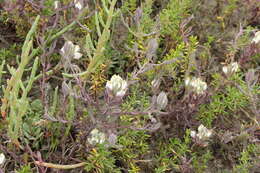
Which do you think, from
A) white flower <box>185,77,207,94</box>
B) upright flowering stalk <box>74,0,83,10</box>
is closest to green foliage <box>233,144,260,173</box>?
white flower <box>185,77,207,94</box>

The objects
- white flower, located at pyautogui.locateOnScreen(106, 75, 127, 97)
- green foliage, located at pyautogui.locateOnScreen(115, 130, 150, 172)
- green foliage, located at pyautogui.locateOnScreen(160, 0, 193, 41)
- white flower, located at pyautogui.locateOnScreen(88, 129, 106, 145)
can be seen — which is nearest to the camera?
white flower, located at pyautogui.locateOnScreen(106, 75, 127, 97)

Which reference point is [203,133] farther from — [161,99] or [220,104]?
A: [161,99]

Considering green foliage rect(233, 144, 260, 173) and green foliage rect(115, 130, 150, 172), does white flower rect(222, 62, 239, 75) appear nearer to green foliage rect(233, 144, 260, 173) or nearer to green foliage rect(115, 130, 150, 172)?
green foliage rect(233, 144, 260, 173)

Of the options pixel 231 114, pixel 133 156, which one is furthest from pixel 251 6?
pixel 133 156

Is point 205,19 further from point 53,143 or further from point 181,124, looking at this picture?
point 53,143

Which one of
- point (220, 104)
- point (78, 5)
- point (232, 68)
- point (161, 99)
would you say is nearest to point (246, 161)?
point (220, 104)

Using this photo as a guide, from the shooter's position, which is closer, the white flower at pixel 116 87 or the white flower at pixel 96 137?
the white flower at pixel 116 87

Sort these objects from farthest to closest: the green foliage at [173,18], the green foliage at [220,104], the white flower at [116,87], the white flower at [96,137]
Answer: the green foliage at [173,18]
the green foliage at [220,104]
the white flower at [96,137]
the white flower at [116,87]

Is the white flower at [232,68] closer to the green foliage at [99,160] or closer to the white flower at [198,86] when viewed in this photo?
the white flower at [198,86]

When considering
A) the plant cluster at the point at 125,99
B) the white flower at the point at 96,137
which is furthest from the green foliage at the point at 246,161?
the white flower at the point at 96,137
